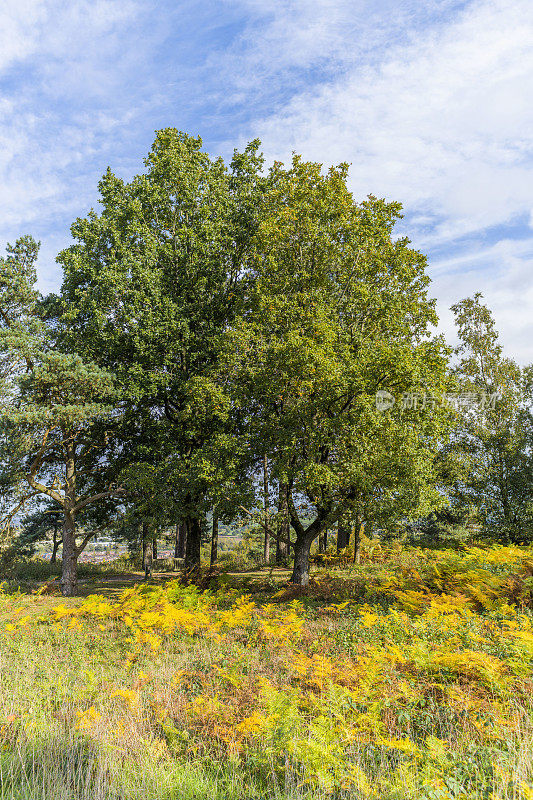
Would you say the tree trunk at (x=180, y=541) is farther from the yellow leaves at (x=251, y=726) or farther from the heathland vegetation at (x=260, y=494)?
the yellow leaves at (x=251, y=726)

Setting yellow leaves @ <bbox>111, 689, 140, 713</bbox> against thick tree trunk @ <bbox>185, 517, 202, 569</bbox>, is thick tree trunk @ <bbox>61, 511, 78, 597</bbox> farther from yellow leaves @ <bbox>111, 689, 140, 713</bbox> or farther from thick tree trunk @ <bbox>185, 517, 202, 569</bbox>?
yellow leaves @ <bbox>111, 689, 140, 713</bbox>

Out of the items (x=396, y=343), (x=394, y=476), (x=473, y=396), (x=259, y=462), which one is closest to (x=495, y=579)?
(x=394, y=476)

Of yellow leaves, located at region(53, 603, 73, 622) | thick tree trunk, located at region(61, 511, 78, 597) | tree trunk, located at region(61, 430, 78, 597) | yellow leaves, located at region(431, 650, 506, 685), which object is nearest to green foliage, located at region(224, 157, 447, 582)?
yellow leaves, located at region(431, 650, 506, 685)

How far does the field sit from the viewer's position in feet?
→ 14.6

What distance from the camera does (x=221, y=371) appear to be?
15172mm

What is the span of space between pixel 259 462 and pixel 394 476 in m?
5.82

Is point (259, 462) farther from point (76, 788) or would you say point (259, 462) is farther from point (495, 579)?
point (76, 788)

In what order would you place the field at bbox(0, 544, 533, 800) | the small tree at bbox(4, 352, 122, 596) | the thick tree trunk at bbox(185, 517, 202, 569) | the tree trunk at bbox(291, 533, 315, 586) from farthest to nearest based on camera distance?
the thick tree trunk at bbox(185, 517, 202, 569) < the tree trunk at bbox(291, 533, 315, 586) < the small tree at bbox(4, 352, 122, 596) < the field at bbox(0, 544, 533, 800)

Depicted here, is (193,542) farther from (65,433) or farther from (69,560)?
(65,433)

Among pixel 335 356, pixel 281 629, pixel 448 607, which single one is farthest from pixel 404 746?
pixel 335 356

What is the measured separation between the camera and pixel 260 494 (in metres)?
15.1

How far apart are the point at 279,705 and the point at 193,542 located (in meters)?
14.8

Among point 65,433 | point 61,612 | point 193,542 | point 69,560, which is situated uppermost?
point 65,433

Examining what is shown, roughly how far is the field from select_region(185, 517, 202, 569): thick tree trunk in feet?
25.3
